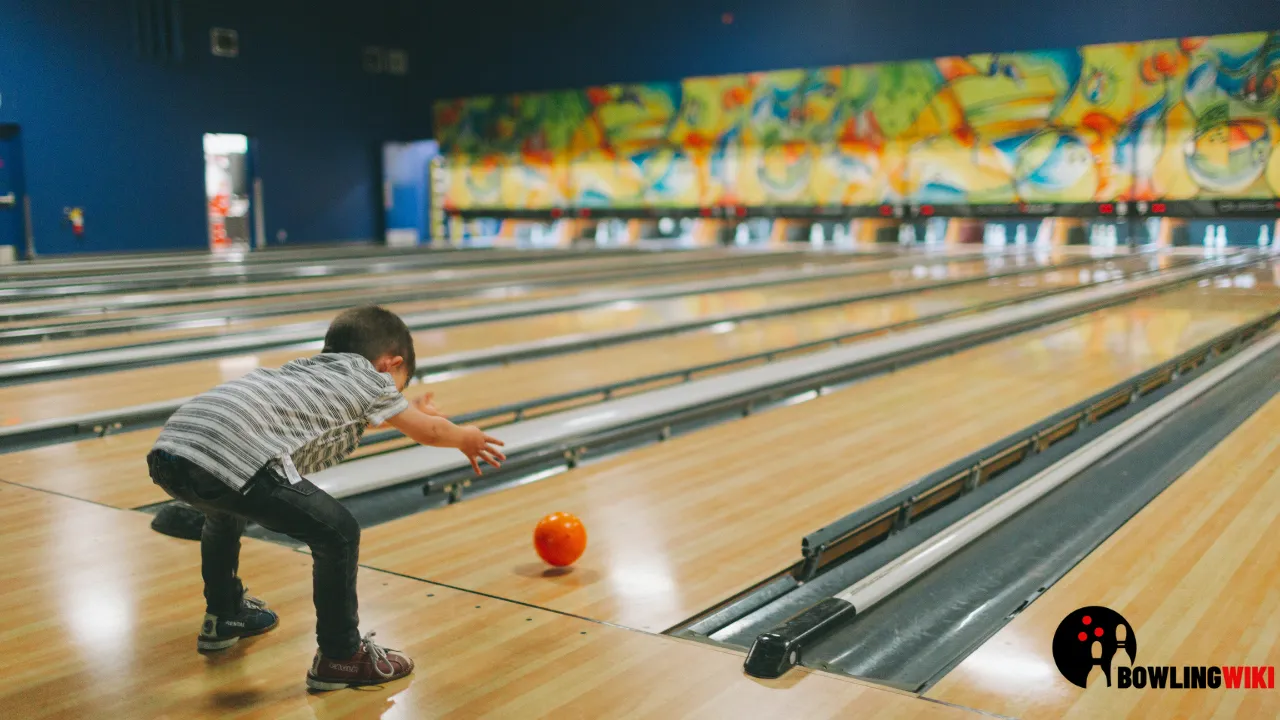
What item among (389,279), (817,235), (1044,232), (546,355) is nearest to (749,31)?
(817,235)

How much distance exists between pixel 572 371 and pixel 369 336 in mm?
3340

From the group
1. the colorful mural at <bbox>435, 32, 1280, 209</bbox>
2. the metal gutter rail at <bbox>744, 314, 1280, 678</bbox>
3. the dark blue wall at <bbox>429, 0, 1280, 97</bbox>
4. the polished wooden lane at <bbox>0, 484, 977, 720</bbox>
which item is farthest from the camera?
the dark blue wall at <bbox>429, 0, 1280, 97</bbox>

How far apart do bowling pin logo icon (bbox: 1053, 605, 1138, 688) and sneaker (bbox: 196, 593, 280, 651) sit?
1.40m

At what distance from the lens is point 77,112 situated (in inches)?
489

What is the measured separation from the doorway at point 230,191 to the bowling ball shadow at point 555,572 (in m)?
12.1

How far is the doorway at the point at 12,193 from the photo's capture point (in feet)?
39.3

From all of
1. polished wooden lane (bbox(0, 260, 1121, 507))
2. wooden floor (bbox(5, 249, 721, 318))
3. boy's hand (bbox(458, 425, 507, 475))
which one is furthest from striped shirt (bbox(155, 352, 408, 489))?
wooden floor (bbox(5, 249, 721, 318))

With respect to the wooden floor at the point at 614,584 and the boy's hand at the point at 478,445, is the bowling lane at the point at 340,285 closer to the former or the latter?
the wooden floor at the point at 614,584

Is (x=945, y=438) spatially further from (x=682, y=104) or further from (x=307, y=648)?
(x=682, y=104)

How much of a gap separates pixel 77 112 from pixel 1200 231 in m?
11.4

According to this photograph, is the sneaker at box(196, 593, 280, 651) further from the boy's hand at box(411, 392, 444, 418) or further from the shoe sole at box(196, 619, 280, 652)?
the boy's hand at box(411, 392, 444, 418)

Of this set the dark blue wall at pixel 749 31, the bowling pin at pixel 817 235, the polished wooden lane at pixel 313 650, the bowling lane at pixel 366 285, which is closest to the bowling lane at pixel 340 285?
the bowling lane at pixel 366 285

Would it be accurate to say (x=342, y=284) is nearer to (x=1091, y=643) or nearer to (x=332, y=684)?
(x=332, y=684)

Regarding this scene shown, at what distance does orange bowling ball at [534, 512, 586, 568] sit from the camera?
2570 millimetres
